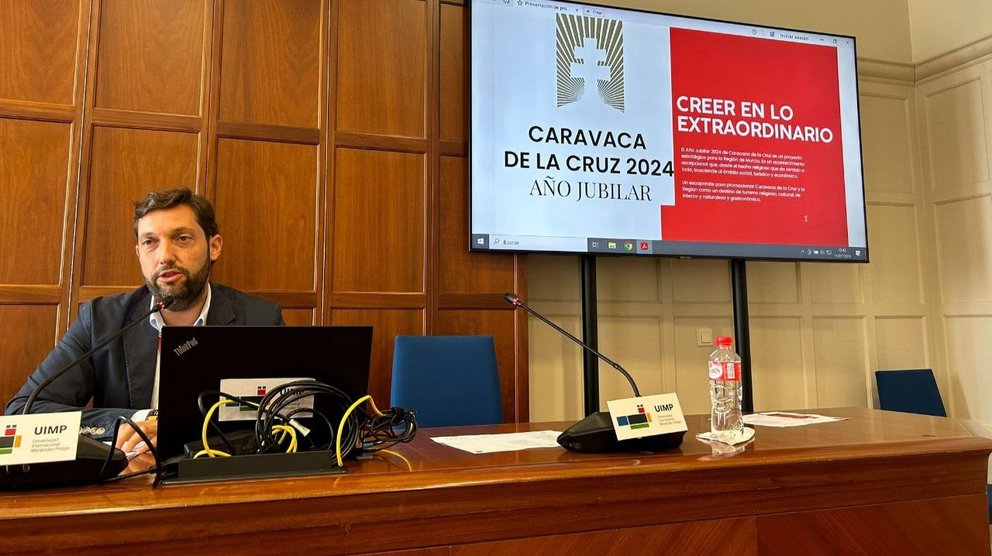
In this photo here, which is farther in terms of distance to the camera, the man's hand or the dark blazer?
the dark blazer

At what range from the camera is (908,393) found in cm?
335

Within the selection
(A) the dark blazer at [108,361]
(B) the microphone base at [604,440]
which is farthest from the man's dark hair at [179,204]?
(B) the microphone base at [604,440]

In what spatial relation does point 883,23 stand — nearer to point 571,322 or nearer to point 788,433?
point 571,322

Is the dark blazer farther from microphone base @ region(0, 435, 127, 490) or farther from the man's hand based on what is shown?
microphone base @ region(0, 435, 127, 490)

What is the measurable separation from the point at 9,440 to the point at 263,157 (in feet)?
6.24

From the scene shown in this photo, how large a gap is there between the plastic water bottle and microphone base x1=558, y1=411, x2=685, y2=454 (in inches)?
7.0

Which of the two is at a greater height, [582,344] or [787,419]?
[582,344]

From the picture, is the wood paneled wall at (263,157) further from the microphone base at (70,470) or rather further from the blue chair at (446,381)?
the microphone base at (70,470)

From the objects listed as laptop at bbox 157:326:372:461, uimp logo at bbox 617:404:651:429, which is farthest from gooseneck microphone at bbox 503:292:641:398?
laptop at bbox 157:326:372:461

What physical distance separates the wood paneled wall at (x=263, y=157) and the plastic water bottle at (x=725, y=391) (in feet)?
4.80

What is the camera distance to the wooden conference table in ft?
2.57

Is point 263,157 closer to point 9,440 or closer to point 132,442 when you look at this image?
point 132,442

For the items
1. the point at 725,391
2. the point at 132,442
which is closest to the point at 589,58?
the point at 725,391

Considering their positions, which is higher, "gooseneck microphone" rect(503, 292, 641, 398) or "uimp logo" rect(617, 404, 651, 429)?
"gooseneck microphone" rect(503, 292, 641, 398)
